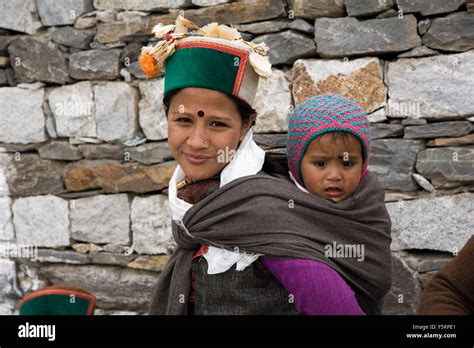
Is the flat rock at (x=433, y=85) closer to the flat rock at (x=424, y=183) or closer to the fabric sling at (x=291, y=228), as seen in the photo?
the flat rock at (x=424, y=183)

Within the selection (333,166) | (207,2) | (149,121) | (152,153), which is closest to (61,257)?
(152,153)

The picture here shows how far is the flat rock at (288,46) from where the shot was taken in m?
3.66

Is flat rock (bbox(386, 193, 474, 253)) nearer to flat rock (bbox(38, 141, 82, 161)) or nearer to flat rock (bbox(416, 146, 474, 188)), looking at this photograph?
flat rock (bbox(416, 146, 474, 188))

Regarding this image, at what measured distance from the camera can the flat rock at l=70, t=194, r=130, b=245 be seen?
13.5 feet

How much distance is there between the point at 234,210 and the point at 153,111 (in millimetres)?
2162

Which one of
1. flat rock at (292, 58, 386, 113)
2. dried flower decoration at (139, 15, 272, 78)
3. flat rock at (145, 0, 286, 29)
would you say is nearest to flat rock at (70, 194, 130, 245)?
flat rock at (145, 0, 286, 29)

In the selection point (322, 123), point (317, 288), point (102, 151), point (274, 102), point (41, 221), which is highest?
point (274, 102)

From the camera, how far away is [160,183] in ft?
→ 13.1

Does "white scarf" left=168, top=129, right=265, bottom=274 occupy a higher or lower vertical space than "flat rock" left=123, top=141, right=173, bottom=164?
lower

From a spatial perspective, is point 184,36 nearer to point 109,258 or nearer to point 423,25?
point 423,25

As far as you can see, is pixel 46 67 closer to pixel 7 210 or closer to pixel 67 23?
pixel 67 23

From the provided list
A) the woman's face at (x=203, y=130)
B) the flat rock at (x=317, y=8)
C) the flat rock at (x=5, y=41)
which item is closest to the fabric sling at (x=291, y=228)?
the woman's face at (x=203, y=130)

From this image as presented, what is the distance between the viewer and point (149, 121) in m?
4.00

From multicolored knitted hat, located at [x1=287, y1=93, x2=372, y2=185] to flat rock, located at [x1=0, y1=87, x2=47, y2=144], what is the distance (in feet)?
8.51
